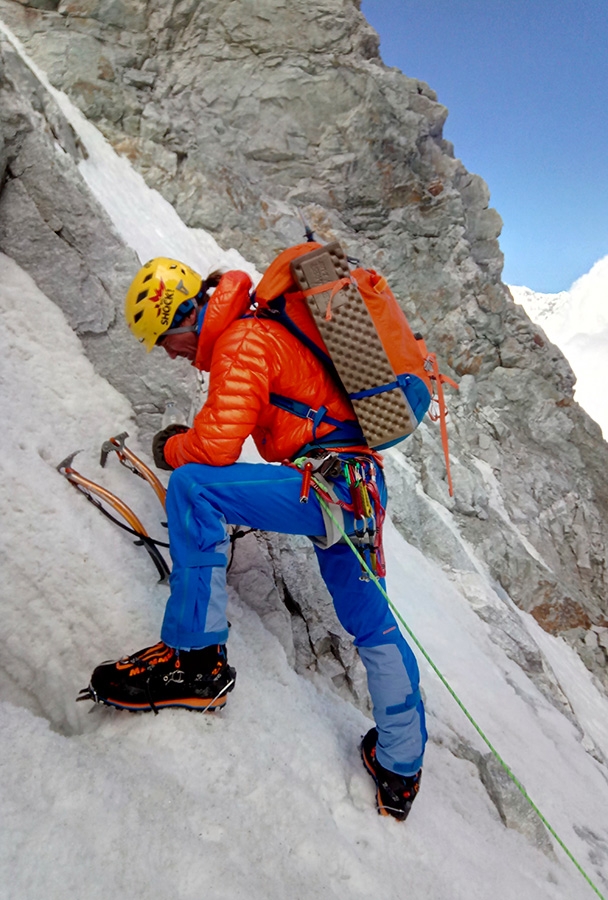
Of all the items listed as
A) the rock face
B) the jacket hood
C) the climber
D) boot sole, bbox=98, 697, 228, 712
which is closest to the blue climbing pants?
the climber

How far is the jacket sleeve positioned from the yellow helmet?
46cm

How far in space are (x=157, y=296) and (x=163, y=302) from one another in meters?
0.05

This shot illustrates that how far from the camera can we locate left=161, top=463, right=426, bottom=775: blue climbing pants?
8.55 feet

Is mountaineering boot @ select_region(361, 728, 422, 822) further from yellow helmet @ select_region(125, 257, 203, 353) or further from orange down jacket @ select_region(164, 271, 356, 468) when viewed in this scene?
yellow helmet @ select_region(125, 257, 203, 353)

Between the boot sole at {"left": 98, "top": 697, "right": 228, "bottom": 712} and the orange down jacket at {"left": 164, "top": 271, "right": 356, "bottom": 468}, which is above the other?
the orange down jacket at {"left": 164, "top": 271, "right": 356, "bottom": 468}

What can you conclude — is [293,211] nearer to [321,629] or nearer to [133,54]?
[133,54]

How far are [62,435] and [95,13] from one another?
13183 millimetres

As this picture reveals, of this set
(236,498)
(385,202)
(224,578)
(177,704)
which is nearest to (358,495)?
(236,498)

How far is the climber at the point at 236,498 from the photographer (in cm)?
Result: 259

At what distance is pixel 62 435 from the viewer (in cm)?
364

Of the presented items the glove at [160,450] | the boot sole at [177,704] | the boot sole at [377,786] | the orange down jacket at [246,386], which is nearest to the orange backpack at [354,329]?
the orange down jacket at [246,386]

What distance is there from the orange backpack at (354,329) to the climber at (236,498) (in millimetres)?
120

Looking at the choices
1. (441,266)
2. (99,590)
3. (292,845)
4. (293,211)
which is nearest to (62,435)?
(99,590)

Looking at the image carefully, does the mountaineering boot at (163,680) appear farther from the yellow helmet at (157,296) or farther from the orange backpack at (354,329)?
the yellow helmet at (157,296)
